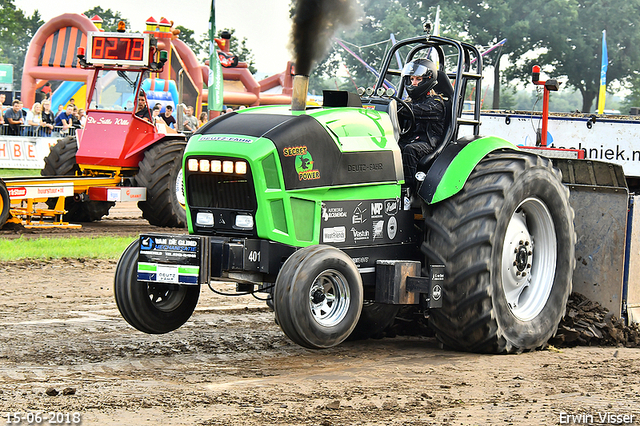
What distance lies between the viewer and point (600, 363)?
20.5ft

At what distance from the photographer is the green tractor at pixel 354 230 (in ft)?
18.9

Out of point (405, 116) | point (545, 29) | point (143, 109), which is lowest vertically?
point (405, 116)

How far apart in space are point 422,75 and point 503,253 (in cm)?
146

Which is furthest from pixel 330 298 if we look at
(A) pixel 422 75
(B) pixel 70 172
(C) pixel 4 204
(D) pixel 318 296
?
(B) pixel 70 172

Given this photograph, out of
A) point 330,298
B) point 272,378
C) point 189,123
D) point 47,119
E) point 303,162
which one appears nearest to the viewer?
point 272,378

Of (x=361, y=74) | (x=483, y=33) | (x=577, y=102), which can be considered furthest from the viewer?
(x=577, y=102)

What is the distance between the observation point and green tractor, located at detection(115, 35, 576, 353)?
5746 mm

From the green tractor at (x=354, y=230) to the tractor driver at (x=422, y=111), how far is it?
8cm

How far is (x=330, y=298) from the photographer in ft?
18.7

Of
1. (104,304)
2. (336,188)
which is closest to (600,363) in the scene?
(336,188)

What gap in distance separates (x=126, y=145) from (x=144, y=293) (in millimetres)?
8548

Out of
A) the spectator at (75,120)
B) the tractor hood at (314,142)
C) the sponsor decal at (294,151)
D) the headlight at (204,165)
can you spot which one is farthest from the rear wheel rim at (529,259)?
the spectator at (75,120)

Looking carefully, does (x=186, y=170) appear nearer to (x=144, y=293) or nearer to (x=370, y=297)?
(x=144, y=293)

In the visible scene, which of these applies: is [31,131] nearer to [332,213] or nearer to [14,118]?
[14,118]
